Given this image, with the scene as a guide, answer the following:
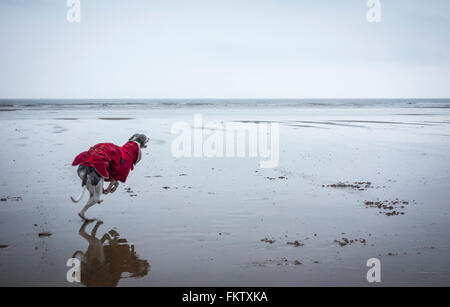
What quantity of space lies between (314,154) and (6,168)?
514 inches

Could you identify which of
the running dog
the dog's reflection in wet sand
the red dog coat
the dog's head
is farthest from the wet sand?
the dog's head

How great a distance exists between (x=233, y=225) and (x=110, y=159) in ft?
9.98

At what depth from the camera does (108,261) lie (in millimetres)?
→ 6082

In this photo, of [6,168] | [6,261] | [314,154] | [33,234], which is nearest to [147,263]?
[6,261]

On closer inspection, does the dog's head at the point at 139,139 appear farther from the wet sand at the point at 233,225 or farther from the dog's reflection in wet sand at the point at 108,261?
the dog's reflection in wet sand at the point at 108,261

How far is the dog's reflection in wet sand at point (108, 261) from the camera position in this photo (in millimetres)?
5504

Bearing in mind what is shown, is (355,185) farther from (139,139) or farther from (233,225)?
(139,139)

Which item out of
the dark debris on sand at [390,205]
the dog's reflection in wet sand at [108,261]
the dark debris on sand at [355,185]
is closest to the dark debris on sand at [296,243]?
the dog's reflection in wet sand at [108,261]

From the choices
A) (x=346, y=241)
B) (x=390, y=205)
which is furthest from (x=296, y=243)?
(x=390, y=205)

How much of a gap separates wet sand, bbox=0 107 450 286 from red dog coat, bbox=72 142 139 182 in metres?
1.11

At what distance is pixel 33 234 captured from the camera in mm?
7188

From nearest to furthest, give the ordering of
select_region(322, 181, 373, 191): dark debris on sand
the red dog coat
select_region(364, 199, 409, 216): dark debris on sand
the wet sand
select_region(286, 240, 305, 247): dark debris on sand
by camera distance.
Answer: the wet sand
select_region(286, 240, 305, 247): dark debris on sand
the red dog coat
select_region(364, 199, 409, 216): dark debris on sand
select_region(322, 181, 373, 191): dark debris on sand

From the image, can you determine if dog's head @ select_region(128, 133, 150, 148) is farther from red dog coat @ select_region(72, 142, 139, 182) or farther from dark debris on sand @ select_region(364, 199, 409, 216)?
dark debris on sand @ select_region(364, 199, 409, 216)

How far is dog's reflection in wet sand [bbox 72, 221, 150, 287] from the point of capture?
5.50 meters
